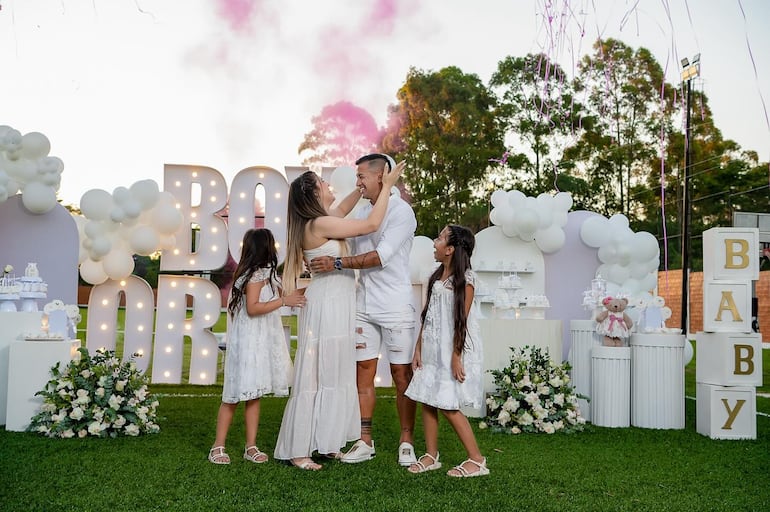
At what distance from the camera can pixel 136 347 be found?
25.2ft

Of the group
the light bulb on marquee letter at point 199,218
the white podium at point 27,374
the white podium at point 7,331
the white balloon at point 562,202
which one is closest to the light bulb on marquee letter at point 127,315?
the light bulb on marquee letter at point 199,218

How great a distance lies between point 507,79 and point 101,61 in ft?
53.7

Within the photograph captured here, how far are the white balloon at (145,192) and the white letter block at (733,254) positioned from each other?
482 cm

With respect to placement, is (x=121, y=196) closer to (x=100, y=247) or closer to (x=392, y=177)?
(x=100, y=247)

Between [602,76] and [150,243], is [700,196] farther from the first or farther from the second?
[150,243]

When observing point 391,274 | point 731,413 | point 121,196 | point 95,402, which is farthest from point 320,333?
point 121,196

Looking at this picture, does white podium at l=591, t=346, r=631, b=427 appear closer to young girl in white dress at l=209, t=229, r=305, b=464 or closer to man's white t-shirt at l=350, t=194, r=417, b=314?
man's white t-shirt at l=350, t=194, r=417, b=314

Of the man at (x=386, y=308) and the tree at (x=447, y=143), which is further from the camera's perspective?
the tree at (x=447, y=143)

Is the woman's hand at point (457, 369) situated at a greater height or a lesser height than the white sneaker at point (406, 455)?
greater

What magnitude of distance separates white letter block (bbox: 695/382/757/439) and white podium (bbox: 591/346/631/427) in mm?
599

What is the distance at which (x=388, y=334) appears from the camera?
4.24 m

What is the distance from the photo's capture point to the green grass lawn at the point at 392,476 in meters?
3.49

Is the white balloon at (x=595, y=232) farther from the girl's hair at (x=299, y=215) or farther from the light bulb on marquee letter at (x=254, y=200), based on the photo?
the girl's hair at (x=299, y=215)

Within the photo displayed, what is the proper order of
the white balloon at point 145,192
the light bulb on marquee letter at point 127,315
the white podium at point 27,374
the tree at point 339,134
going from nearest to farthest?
the white podium at point 27,374 < the white balloon at point 145,192 < the light bulb on marquee letter at point 127,315 < the tree at point 339,134
